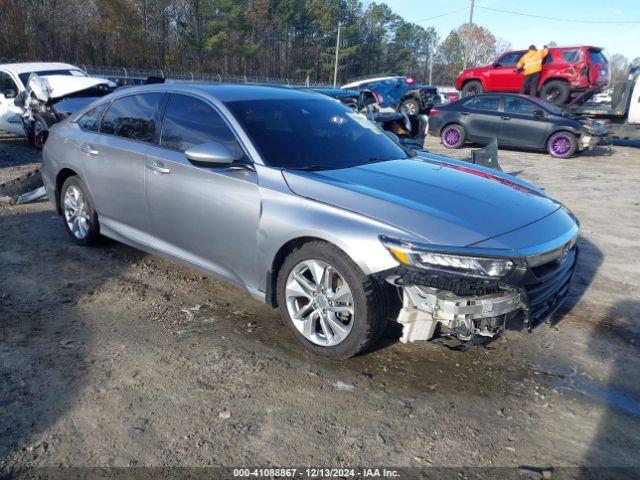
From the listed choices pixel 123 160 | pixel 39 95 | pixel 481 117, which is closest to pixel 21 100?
pixel 39 95

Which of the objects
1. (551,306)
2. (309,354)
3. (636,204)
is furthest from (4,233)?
(636,204)

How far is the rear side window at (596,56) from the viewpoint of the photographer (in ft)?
52.3

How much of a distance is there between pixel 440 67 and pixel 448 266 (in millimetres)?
102968

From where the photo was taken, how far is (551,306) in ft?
10.9

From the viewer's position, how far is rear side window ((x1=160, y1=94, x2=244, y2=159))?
3.86 meters

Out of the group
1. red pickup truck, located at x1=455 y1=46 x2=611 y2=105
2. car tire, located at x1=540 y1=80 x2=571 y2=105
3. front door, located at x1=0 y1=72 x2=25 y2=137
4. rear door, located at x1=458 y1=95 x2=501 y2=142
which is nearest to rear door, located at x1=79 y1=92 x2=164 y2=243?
front door, located at x1=0 y1=72 x2=25 y2=137

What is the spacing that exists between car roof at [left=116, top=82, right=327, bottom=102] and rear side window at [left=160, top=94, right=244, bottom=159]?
10 cm

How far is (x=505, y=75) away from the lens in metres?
17.7

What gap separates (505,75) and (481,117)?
5.39m

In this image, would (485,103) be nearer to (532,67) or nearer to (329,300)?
(532,67)

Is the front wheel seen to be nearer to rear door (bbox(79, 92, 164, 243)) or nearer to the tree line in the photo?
rear door (bbox(79, 92, 164, 243))

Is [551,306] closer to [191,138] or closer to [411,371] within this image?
[411,371]

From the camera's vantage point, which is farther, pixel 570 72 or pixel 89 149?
pixel 570 72

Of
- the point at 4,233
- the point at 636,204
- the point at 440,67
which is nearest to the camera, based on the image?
the point at 4,233
